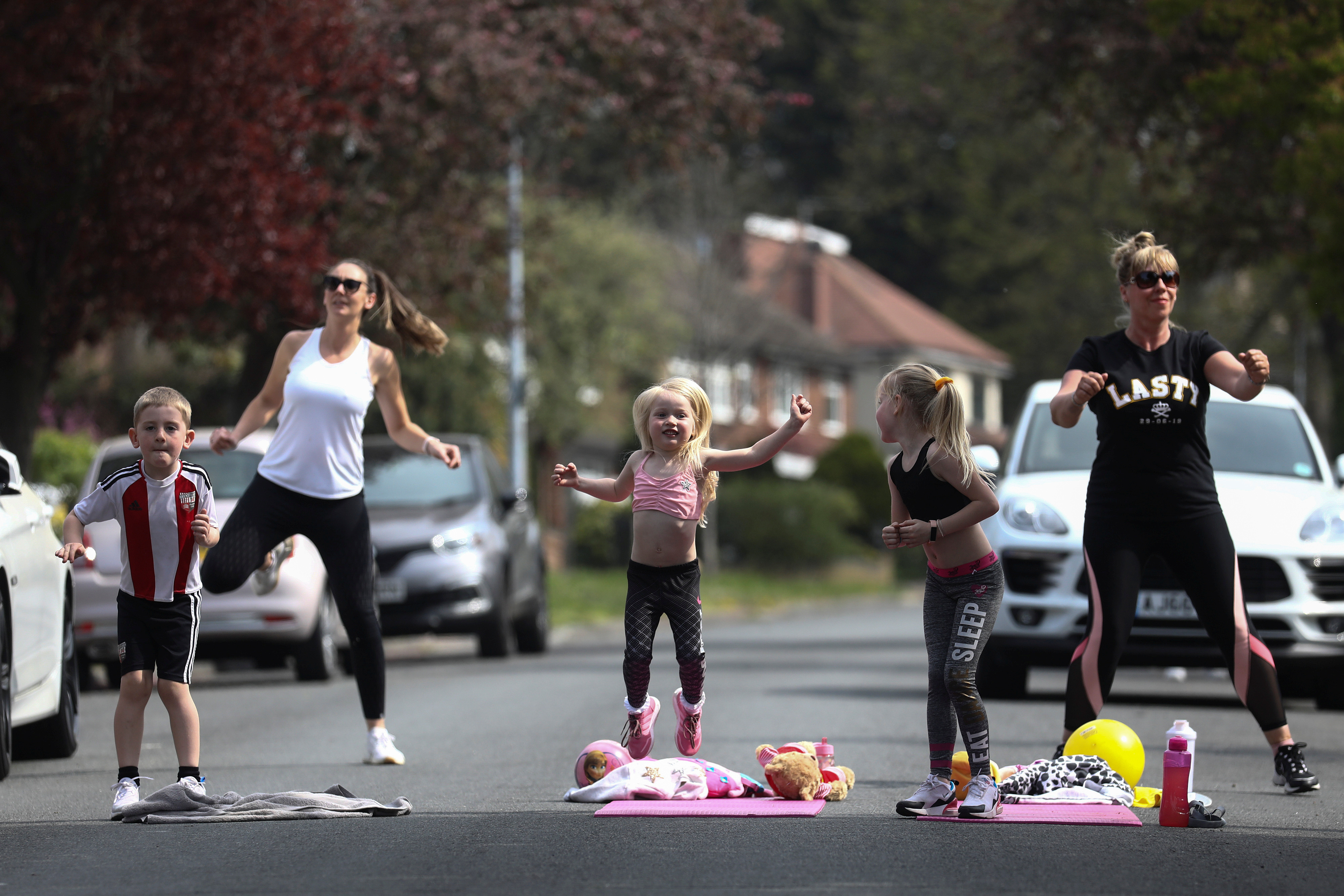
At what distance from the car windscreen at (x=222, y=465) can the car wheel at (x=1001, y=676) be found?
512 centimetres

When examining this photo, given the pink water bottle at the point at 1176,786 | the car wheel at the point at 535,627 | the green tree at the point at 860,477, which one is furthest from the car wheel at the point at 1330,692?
the green tree at the point at 860,477

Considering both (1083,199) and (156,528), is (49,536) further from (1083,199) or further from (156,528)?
(1083,199)

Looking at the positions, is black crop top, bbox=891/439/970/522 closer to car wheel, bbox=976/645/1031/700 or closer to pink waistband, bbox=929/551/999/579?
pink waistband, bbox=929/551/999/579

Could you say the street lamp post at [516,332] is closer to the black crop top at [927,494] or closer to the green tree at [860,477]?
the black crop top at [927,494]

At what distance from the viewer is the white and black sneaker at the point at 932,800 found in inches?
262

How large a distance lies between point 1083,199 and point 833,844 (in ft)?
136

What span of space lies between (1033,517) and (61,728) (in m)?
5.23

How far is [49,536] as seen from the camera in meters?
9.01

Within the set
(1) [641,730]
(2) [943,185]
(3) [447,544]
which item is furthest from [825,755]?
(2) [943,185]

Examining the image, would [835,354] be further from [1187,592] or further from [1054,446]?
[1187,592]

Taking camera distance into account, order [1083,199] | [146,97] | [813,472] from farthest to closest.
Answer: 1. [813,472]
2. [1083,199]
3. [146,97]

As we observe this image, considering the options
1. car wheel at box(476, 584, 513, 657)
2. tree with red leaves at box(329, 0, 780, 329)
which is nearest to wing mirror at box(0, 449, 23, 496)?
car wheel at box(476, 584, 513, 657)

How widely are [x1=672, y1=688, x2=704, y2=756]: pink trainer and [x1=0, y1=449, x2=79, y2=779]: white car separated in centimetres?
265

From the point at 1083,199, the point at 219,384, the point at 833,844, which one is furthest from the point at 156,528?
the point at 1083,199
